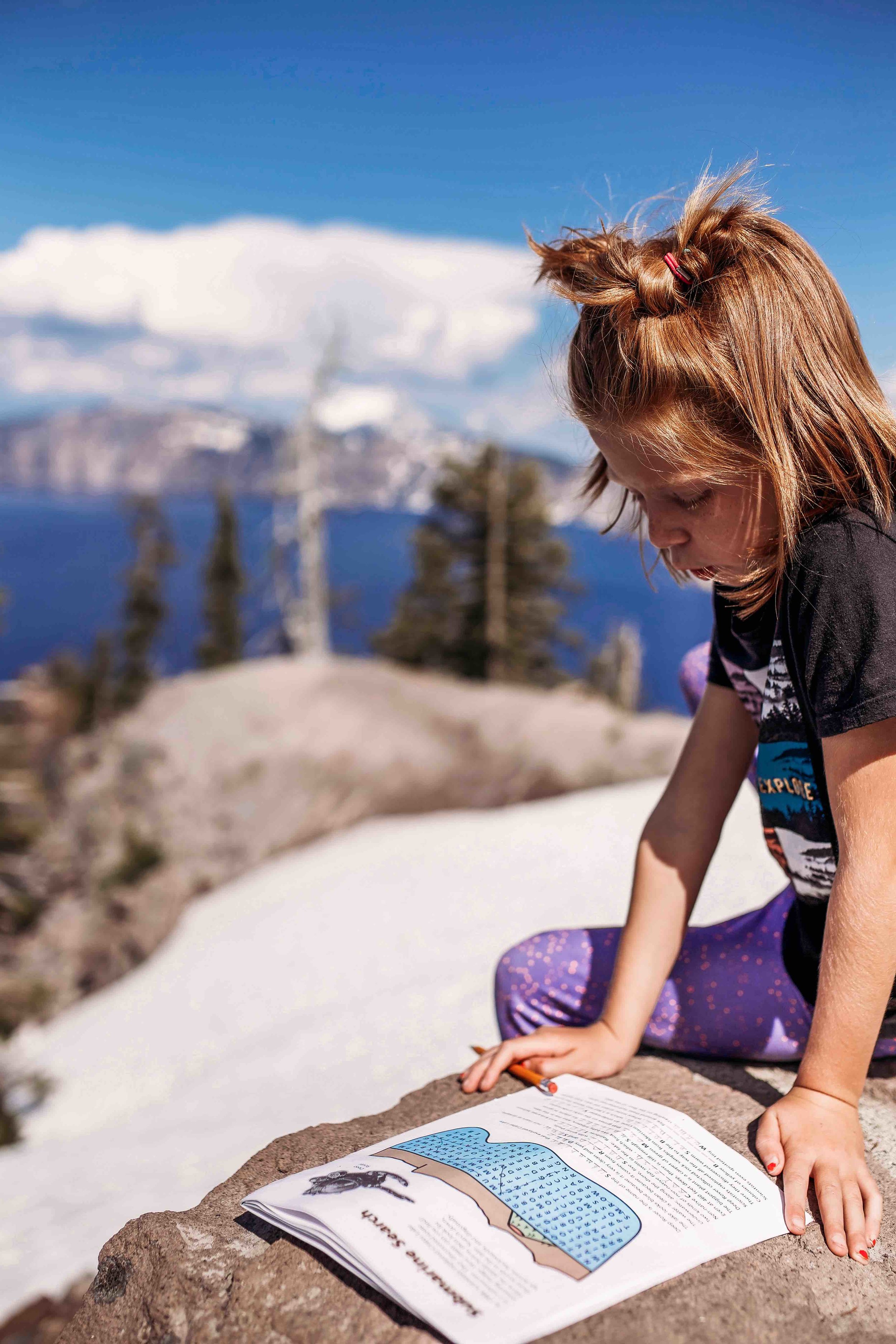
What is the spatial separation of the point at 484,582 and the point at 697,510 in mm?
15574

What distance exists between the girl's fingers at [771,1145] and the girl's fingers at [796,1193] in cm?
1

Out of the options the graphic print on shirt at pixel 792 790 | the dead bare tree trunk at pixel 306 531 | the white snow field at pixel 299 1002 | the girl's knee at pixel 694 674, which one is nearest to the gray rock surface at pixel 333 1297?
the graphic print on shirt at pixel 792 790

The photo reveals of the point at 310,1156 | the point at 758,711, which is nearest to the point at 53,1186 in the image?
the point at 310,1156

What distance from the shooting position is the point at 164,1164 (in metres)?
3.84

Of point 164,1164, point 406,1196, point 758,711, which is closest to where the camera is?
point 406,1196

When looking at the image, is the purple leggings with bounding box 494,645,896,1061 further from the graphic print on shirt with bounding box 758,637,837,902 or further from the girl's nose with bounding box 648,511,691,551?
the girl's nose with bounding box 648,511,691,551

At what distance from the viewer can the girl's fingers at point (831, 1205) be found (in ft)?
3.94

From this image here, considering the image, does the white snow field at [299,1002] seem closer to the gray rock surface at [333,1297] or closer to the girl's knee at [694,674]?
the girl's knee at [694,674]

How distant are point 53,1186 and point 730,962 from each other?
3701mm

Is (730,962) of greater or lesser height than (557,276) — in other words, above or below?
below

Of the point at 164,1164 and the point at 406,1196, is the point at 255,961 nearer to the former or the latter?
the point at 164,1164

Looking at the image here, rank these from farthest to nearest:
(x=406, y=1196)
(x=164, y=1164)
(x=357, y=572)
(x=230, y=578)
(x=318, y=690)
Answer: (x=357, y=572) < (x=230, y=578) < (x=318, y=690) < (x=164, y=1164) < (x=406, y=1196)

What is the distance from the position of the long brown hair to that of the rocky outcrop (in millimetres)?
6119

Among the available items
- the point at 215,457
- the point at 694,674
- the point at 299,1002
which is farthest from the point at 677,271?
the point at 215,457
